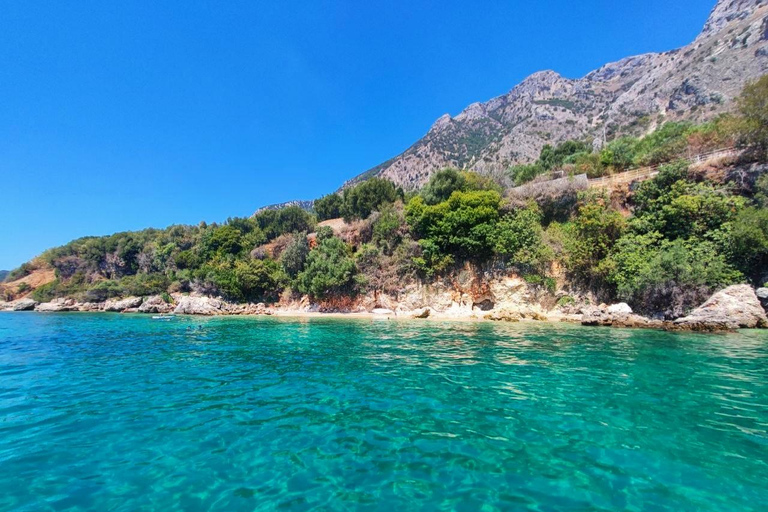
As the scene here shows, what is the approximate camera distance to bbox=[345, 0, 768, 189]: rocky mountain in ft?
265

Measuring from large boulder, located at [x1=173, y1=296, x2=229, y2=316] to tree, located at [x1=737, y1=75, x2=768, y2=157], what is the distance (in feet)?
171

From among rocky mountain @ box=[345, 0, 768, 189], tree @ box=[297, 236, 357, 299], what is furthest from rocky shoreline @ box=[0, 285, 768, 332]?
rocky mountain @ box=[345, 0, 768, 189]

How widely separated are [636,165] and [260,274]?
4354 cm

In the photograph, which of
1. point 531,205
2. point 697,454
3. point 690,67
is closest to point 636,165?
point 531,205

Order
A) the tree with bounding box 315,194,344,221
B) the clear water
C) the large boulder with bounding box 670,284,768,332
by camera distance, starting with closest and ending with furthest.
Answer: the clear water, the large boulder with bounding box 670,284,768,332, the tree with bounding box 315,194,344,221

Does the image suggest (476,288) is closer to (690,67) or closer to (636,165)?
(636,165)

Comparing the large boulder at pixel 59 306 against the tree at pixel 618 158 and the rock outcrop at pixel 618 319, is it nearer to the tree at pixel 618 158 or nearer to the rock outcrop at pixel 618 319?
the rock outcrop at pixel 618 319

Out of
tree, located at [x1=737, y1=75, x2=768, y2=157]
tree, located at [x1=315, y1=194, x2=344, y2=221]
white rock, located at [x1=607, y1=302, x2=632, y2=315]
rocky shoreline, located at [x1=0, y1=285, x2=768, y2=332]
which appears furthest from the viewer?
tree, located at [x1=315, y1=194, x2=344, y2=221]

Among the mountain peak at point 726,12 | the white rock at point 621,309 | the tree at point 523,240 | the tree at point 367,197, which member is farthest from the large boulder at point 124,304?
the mountain peak at point 726,12

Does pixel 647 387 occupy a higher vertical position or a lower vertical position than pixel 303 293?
lower

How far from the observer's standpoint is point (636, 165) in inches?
1284

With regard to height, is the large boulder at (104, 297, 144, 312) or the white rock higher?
the large boulder at (104, 297, 144, 312)

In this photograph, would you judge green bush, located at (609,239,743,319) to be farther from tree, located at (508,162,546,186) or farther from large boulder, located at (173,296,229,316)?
large boulder, located at (173,296,229,316)

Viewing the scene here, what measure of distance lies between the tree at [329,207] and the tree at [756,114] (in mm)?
49058
